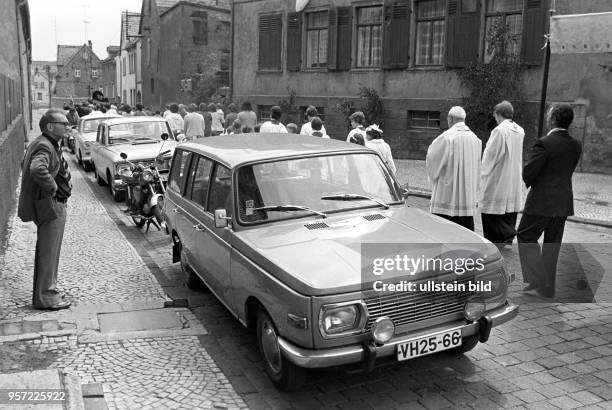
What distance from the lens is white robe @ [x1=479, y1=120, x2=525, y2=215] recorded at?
7801mm

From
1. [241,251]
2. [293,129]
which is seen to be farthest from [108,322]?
[293,129]

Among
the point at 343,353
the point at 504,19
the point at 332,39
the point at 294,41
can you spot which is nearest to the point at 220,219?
the point at 343,353

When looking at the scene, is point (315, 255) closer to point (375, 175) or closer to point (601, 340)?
point (375, 175)

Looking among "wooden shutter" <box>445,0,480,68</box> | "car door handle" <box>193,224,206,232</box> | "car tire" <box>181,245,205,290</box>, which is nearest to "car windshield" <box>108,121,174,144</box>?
"car tire" <box>181,245,205,290</box>

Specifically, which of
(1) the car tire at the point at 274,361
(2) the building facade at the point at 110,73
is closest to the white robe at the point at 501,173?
(1) the car tire at the point at 274,361

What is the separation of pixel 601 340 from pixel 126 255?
589 cm

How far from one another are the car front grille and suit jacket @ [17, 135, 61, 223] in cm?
351

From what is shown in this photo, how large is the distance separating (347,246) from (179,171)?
319cm

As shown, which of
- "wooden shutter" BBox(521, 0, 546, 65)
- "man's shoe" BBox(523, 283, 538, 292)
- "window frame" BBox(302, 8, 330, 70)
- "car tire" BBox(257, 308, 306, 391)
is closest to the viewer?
"car tire" BBox(257, 308, 306, 391)

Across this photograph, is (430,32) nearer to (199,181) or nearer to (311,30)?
(311,30)

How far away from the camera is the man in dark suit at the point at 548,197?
6.19m

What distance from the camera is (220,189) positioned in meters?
5.57

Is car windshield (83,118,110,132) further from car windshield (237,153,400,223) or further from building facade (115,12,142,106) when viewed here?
building facade (115,12,142,106)

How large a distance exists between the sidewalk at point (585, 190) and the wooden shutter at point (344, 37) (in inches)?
201
